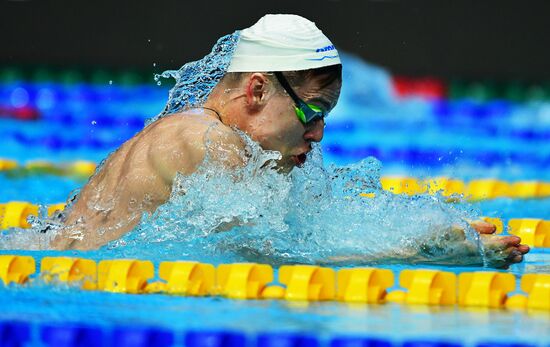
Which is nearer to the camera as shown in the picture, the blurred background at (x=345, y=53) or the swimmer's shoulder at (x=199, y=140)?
the swimmer's shoulder at (x=199, y=140)

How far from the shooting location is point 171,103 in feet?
11.8

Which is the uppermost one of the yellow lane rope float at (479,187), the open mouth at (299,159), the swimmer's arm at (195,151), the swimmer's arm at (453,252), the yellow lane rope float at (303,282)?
the yellow lane rope float at (479,187)

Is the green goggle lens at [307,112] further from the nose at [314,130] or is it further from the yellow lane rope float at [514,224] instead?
the yellow lane rope float at [514,224]

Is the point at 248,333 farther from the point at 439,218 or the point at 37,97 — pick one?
the point at 37,97

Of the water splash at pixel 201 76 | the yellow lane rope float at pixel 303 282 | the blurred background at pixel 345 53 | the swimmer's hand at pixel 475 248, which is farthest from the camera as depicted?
the blurred background at pixel 345 53

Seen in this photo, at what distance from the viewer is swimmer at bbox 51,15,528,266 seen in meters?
2.97

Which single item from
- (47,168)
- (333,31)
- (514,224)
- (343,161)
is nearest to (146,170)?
(514,224)

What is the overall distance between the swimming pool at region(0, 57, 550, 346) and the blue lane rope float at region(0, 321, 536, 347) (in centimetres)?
1

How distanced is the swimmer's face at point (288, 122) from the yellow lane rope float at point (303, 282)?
50cm

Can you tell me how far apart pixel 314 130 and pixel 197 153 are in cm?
41

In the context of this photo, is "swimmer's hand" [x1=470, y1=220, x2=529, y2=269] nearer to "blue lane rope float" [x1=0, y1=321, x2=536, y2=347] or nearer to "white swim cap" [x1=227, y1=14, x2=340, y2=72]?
"white swim cap" [x1=227, y1=14, x2=340, y2=72]

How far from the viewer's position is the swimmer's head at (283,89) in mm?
3090

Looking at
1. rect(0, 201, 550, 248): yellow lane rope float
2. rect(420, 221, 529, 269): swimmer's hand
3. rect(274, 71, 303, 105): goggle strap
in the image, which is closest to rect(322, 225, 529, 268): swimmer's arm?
rect(420, 221, 529, 269): swimmer's hand

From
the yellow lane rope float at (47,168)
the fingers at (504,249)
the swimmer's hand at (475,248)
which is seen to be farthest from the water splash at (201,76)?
the yellow lane rope float at (47,168)
